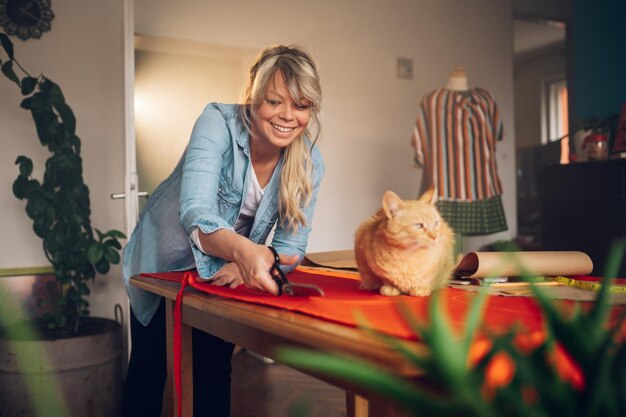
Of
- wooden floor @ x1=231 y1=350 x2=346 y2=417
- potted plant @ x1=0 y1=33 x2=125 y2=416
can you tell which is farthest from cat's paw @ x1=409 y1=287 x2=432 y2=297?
potted plant @ x1=0 y1=33 x2=125 y2=416

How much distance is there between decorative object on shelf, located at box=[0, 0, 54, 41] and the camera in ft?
9.98

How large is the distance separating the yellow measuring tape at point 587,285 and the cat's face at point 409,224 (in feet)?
1.07

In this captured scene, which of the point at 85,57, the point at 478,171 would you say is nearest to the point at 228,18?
the point at 85,57

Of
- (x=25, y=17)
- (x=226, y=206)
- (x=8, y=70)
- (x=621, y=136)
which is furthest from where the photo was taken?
(x=621, y=136)

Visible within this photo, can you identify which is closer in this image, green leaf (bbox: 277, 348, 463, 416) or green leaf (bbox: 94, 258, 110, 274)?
green leaf (bbox: 277, 348, 463, 416)

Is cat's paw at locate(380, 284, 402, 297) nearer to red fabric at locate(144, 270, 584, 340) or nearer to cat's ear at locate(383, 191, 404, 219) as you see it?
red fabric at locate(144, 270, 584, 340)

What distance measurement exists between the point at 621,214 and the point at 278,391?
215cm

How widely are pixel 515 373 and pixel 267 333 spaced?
0.57 metres

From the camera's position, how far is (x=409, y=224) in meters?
0.92

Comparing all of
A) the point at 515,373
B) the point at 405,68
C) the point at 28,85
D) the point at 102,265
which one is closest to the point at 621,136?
the point at 405,68

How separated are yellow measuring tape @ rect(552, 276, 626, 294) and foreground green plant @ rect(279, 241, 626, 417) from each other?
709 mm

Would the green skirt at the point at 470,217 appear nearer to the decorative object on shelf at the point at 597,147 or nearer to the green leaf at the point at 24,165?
the decorative object on shelf at the point at 597,147

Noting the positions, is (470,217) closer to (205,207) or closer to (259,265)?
(205,207)

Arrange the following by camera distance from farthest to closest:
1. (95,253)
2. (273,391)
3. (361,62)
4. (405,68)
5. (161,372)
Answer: (405,68), (361,62), (273,391), (95,253), (161,372)
